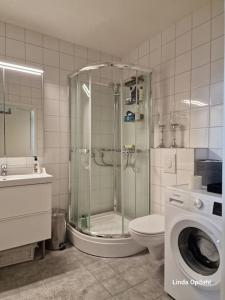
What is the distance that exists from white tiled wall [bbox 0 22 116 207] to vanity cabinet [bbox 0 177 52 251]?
1.59 feet

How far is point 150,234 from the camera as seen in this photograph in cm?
173

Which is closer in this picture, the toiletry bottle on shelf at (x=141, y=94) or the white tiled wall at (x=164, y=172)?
the white tiled wall at (x=164, y=172)

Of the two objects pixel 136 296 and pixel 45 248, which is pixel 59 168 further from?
pixel 136 296

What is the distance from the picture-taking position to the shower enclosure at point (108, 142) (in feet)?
7.97

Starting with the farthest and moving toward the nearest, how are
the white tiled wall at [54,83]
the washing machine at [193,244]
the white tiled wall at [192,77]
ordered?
the white tiled wall at [54,83], the white tiled wall at [192,77], the washing machine at [193,244]

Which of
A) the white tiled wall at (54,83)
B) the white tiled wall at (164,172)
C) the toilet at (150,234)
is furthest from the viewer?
the white tiled wall at (54,83)

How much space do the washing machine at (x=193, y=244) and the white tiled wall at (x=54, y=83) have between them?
1.50 m

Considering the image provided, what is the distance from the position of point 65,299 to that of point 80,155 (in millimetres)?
1423

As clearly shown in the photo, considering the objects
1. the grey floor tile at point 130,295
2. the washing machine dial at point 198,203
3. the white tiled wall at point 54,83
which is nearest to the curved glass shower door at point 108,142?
the white tiled wall at point 54,83

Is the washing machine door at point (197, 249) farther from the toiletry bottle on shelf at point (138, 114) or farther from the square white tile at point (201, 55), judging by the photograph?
the square white tile at point (201, 55)

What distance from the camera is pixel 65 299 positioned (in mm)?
1544

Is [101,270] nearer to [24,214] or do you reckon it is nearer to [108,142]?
[24,214]

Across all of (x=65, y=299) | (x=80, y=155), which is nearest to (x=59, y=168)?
(x=80, y=155)

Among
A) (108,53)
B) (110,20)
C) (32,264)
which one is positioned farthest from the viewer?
(108,53)
